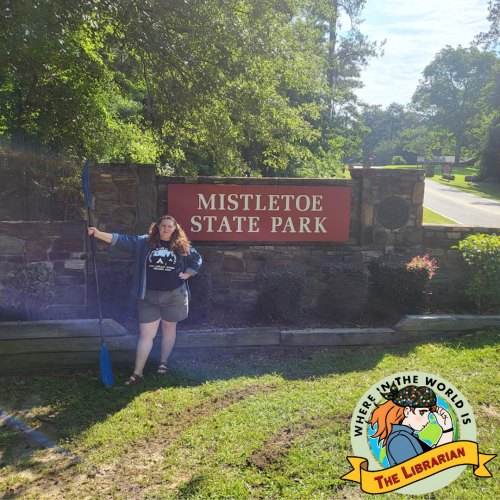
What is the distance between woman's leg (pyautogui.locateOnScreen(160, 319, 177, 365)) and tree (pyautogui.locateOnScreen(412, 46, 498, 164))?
52.9 metres

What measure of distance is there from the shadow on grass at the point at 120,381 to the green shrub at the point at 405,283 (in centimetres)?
66

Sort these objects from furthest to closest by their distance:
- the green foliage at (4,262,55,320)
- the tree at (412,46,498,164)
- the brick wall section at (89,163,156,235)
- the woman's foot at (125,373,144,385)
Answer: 1. the tree at (412,46,498,164)
2. the brick wall section at (89,163,156,235)
3. the green foliage at (4,262,55,320)
4. the woman's foot at (125,373,144,385)

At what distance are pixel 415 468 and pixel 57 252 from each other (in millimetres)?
4798

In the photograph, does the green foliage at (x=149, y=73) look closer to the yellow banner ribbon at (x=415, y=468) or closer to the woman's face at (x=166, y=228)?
the woman's face at (x=166, y=228)

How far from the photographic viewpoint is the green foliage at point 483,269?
234 inches

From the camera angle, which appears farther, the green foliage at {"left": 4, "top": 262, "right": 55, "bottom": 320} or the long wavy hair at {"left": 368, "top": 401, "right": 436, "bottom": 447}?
the green foliage at {"left": 4, "top": 262, "right": 55, "bottom": 320}

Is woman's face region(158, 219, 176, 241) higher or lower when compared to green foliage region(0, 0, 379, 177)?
lower

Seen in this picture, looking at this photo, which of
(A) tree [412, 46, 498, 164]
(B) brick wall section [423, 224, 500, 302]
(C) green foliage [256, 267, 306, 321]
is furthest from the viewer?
(A) tree [412, 46, 498, 164]

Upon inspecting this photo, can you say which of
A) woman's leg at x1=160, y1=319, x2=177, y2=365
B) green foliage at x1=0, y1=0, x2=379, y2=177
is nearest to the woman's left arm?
woman's leg at x1=160, y1=319, x2=177, y2=365

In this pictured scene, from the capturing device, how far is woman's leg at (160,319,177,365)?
478cm

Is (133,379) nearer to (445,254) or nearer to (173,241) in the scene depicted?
(173,241)

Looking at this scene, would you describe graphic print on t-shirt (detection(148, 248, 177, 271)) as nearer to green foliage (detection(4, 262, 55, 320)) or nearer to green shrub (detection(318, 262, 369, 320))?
green foliage (detection(4, 262, 55, 320))

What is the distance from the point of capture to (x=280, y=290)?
5.76 meters

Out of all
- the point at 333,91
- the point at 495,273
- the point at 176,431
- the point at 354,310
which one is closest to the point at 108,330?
A: the point at 176,431
